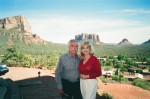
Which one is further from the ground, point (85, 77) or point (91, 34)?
point (91, 34)

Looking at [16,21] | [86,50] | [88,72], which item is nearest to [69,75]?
[88,72]

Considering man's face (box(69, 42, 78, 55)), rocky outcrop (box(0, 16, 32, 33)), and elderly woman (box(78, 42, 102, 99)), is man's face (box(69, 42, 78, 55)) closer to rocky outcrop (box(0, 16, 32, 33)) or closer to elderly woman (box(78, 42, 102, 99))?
elderly woman (box(78, 42, 102, 99))

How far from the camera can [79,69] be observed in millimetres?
4102

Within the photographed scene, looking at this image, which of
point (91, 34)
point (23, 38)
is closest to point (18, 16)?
point (23, 38)

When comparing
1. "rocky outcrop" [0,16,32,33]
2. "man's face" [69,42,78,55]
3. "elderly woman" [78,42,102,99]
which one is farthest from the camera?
"rocky outcrop" [0,16,32,33]

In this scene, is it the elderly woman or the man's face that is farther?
the man's face

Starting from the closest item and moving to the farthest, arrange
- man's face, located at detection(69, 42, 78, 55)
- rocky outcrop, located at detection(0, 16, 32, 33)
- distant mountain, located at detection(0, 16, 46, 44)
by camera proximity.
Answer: man's face, located at detection(69, 42, 78, 55), distant mountain, located at detection(0, 16, 46, 44), rocky outcrop, located at detection(0, 16, 32, 33)

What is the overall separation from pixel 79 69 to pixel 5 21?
109m

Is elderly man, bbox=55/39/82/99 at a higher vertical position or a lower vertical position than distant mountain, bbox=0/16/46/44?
lower

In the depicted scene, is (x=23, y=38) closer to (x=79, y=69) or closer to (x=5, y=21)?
(x=5, y=21)

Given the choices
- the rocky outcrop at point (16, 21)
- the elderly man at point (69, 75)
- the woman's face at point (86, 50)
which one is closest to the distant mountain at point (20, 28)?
the rocky outcrop at point (16, 21)

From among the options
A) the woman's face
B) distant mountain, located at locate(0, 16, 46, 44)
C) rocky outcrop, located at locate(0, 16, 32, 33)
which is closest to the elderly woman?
the woman's face

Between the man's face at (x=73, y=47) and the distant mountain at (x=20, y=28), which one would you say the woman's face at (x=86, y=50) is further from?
the distant mountain at (x=20, y=28)

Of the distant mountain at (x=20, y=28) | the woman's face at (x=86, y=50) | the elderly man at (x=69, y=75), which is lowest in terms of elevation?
the elderly man at (x=69, y=75)
